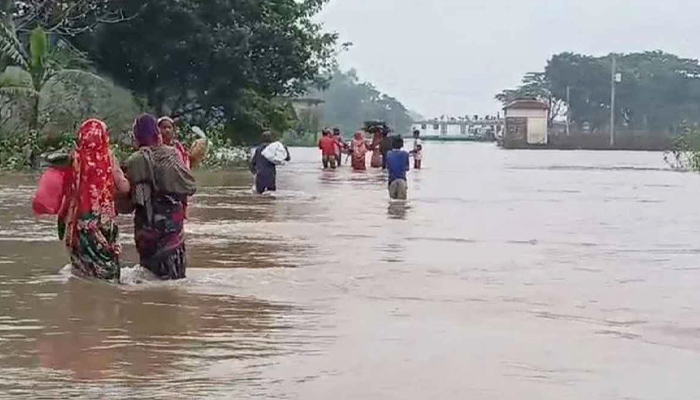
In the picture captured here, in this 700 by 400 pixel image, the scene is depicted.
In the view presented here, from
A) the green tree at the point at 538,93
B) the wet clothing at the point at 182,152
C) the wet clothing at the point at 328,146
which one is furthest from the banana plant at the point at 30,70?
the green tree at the point at 538,93

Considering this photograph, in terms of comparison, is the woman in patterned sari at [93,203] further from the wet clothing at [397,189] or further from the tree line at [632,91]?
the tree line at [632,91]

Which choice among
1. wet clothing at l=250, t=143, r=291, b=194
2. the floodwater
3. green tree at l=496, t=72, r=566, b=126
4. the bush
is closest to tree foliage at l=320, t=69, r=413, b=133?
green tree at l=496, t=72, r=566, b=126

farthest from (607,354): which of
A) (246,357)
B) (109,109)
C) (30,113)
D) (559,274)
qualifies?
(109,109)

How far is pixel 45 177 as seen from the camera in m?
10.3

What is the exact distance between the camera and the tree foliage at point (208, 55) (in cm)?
3978

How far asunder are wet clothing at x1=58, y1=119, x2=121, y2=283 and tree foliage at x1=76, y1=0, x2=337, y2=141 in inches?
1166

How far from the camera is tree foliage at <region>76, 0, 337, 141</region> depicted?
131ft

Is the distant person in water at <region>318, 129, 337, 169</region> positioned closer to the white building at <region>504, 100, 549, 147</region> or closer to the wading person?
the wading person

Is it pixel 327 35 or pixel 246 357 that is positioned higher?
pixel 327 35

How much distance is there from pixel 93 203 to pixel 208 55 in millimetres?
30347

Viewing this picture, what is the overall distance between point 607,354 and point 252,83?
3456 cm

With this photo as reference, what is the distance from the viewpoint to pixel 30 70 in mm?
30594

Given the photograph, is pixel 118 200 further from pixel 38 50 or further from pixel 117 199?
pixel 38 50

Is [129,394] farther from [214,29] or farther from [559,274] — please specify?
[214,29]
